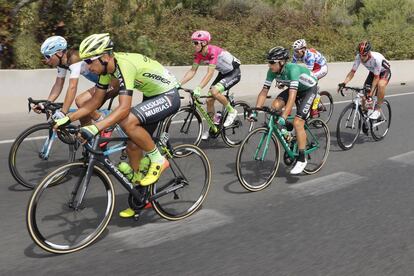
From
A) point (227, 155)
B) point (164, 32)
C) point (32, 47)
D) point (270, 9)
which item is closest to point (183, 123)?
point (227, 155)

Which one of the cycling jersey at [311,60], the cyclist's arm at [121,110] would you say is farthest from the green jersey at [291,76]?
the cycling jersey at [311,60]

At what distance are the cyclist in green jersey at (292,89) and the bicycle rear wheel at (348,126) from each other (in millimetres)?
1700

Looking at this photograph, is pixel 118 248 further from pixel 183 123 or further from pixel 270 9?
pixel 270 9

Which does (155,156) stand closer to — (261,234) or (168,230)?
(168,230)

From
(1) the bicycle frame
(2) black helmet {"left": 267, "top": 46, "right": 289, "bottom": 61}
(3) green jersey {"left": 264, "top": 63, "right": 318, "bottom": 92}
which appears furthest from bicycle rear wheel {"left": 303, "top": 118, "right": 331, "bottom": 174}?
(2) black helmet {"left": 267, "top": 46, "right": 289, "bottom": 61}

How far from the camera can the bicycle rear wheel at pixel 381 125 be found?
893 cm

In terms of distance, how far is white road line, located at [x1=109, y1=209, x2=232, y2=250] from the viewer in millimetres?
4348

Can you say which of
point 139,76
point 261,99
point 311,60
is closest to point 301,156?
point 261,99

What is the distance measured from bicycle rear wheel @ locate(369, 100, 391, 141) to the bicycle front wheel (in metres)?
6.21

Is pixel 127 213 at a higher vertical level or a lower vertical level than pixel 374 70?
lower

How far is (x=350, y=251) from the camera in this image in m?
4.27

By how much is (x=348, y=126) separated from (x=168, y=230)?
4.97m

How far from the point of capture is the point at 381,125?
9391mm

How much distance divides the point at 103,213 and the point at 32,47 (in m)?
8.45
